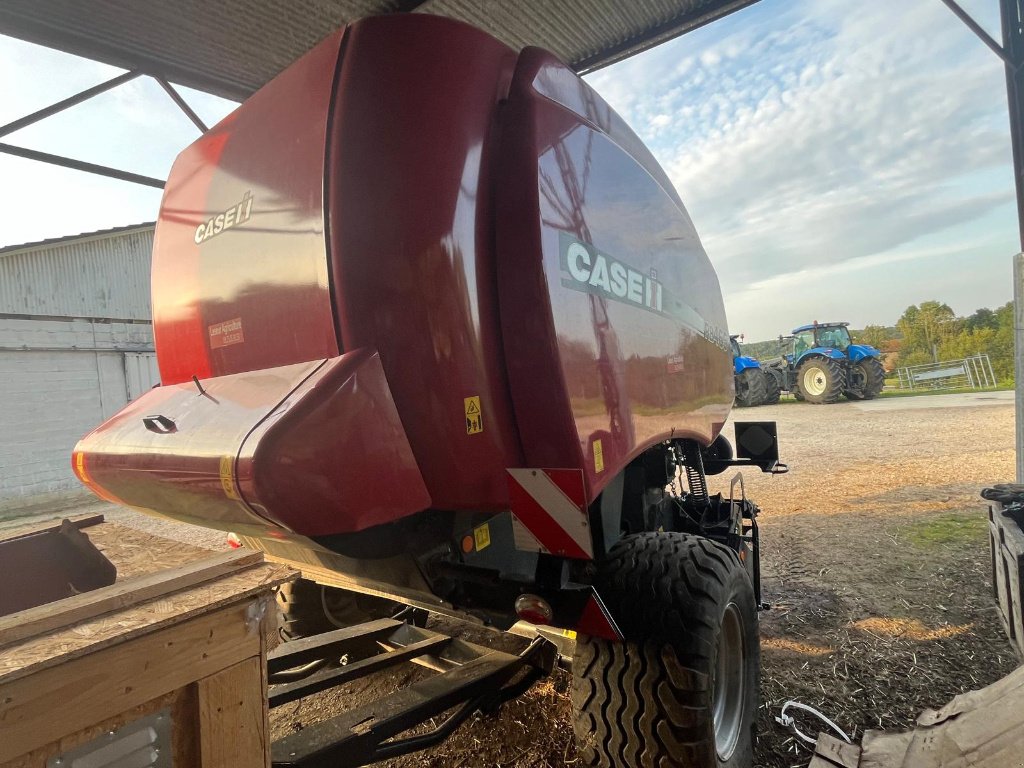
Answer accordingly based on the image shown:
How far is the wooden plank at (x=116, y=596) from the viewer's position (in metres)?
1.05

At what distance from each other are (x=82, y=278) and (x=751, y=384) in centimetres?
1873

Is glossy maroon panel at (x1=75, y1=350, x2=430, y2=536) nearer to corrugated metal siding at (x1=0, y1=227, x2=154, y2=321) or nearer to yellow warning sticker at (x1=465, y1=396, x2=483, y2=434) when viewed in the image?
yellow warning sticker at (x1=465, y1=396, x2=483, y2=434)

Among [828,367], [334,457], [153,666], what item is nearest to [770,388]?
[828,367]

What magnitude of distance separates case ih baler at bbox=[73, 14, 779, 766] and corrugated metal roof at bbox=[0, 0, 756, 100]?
4.84 ft

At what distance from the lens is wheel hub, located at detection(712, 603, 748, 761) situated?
247 centimetres

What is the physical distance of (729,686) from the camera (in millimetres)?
2592

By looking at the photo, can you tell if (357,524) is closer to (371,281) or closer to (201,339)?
(371,281)

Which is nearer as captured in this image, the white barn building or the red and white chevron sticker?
the red and white chevron sticker

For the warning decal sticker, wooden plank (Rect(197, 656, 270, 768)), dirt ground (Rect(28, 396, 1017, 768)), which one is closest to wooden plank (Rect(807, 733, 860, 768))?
dirt ground (Rect(28, 396, 1017, 768))

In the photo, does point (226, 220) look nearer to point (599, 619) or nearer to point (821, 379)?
point (599, 619)

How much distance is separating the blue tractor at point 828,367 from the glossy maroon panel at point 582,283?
769 inches

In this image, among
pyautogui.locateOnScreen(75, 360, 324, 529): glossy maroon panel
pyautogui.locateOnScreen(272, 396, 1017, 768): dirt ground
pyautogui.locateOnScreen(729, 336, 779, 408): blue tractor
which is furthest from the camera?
pyautogui.locateOnScreen(729, 336, 779, 408): blue tractor

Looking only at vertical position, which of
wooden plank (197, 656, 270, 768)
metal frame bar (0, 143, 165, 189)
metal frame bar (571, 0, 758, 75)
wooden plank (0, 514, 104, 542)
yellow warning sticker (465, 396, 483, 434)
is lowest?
wooden plank (197, 656, 270, 768)

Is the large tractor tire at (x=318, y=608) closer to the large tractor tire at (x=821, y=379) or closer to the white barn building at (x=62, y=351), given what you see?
the white barn building at (x=62, y=351)
